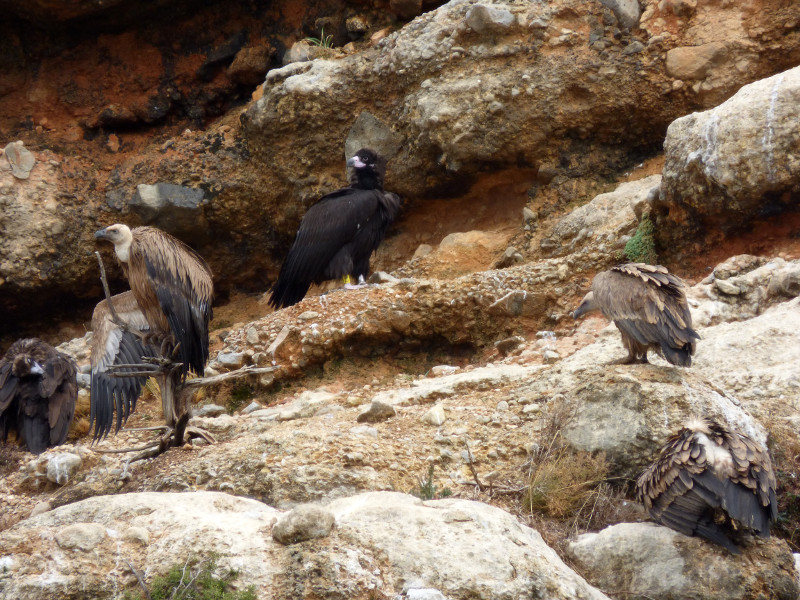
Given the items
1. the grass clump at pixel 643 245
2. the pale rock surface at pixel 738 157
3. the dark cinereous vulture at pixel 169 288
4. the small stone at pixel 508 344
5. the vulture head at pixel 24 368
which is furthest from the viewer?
the grass clump at pixel 643 245

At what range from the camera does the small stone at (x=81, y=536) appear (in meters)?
3.84

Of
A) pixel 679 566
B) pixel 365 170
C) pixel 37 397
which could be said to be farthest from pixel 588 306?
pixel 37 397

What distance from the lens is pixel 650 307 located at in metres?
5.84

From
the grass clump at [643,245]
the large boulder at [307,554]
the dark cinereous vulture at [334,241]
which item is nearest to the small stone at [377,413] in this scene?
the large boulder at [307,554]

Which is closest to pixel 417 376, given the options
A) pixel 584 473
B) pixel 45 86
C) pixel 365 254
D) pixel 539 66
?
pixel 365 254

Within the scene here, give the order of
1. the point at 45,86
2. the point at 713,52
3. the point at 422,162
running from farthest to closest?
the point at 45,86, the point at 422,162, the point at 713,52

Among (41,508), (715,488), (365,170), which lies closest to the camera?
(715,488)

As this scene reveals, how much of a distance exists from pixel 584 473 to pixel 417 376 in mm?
3253

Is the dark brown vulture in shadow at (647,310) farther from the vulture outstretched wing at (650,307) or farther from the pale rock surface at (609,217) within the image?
the pale rock surface at (609,217)

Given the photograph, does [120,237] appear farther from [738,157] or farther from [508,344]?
[738,157]

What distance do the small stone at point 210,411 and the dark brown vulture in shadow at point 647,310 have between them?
375cm

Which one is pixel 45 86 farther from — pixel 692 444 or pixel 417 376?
pixel 692 444

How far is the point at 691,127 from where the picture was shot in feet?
26.5

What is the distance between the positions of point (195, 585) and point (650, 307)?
3414 millimetres
